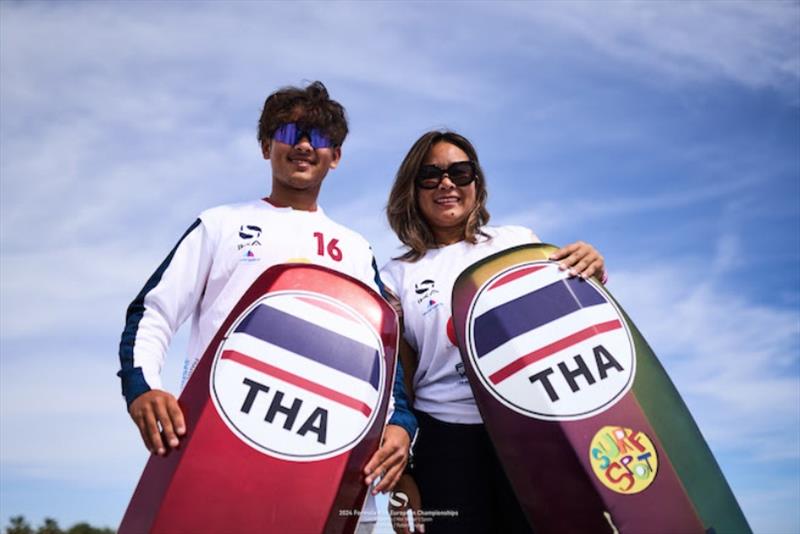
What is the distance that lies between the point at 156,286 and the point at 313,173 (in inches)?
35.9

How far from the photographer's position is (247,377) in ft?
9.32

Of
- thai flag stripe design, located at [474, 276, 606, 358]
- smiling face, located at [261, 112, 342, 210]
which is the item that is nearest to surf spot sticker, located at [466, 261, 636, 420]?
thai flag stripe design, located at [474, 276, 606, 358]

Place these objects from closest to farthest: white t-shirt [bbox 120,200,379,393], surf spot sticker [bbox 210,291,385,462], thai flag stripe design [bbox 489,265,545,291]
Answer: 1. surf spot sticker [bbox 210,291,385,462]
2. white t-shirt [bbox 120,200,379,393]
3. thai flag stripe design [bbox 489,265,545,291]

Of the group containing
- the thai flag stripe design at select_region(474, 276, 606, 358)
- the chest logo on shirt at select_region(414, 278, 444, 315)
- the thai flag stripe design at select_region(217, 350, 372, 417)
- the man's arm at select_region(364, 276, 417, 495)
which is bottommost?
the man's arm at select_region(364, 276, 417, 495)

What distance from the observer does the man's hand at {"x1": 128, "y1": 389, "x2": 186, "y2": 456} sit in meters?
2.72

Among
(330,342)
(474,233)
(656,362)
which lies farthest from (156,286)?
(656,362)

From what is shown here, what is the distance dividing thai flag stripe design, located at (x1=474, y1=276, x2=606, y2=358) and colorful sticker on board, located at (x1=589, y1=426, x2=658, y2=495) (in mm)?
564

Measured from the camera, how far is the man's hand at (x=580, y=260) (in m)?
3.45

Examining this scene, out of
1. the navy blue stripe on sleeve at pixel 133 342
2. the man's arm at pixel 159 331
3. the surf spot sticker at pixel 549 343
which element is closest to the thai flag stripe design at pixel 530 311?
the surf spot sticker at pixel 549 343

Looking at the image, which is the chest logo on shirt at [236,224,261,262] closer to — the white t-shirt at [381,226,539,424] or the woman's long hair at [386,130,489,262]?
the white t-shirt at [381,226,539,424]

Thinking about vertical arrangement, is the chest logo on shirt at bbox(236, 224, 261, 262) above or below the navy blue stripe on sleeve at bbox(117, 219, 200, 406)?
above

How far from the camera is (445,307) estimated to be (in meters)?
3.44

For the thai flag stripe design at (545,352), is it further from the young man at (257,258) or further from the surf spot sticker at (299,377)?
the surf spot sticker at (299,377)

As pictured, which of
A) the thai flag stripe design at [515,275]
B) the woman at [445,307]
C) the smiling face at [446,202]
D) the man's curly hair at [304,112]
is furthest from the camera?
the smiling face at [446,202]
